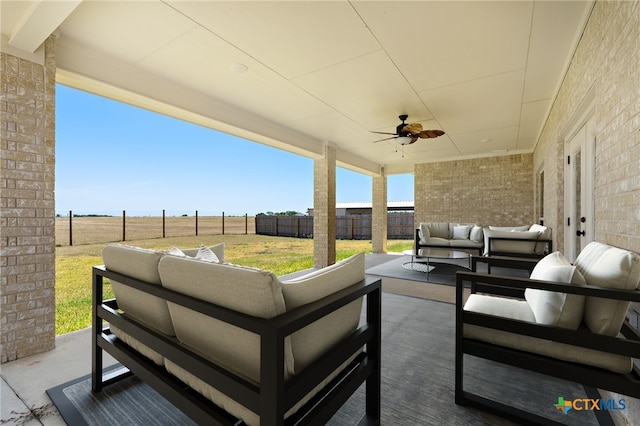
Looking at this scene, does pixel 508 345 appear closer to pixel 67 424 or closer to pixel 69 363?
pixel 67 424

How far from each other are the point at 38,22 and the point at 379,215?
25.0ft

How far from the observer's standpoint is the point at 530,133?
17.9 ft

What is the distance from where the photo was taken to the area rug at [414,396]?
143 cm

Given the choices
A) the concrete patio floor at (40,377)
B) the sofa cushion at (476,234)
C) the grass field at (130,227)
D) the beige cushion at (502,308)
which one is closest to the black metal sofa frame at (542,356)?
the beige cushion at (502,308)

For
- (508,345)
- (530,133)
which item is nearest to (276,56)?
(508,345)

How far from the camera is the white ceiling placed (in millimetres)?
2125

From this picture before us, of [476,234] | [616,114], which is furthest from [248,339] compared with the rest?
[476,234]

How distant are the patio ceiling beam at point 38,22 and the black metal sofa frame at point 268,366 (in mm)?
1733

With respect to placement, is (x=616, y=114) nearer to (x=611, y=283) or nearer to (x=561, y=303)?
(x=611, y=283)

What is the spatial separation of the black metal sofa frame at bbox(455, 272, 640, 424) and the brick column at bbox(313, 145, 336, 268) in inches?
168

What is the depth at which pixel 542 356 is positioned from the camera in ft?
4.48

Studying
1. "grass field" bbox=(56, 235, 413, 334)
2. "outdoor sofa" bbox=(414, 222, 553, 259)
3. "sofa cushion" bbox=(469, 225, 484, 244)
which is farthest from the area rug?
"sofa cushion" bbox=(469, 225, 484, 244)

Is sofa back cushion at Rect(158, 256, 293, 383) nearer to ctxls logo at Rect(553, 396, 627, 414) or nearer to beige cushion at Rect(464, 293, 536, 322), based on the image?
beige cushion at Rect(464, 293, 536, 322)

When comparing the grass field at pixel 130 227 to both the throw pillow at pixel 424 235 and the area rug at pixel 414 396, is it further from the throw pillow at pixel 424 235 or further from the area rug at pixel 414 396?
the throw pillow at pixel 424 235
